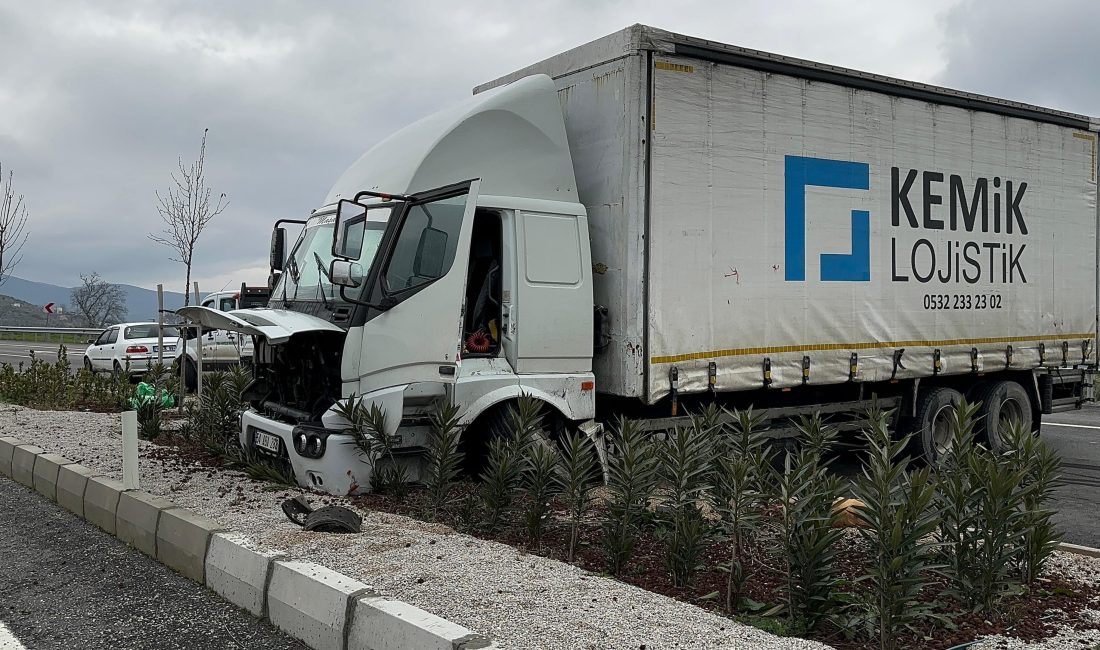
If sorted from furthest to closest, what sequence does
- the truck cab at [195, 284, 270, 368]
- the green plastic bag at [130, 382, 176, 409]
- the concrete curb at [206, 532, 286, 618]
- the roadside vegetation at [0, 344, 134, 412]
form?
the truck cab at [195, 284, 270, 368]
the roadside vegetation at [0, 344, 134, 412]
the green plastic bag at [130, 382, 176, 409]
the concrete curb at [206, 532, 286, 618]

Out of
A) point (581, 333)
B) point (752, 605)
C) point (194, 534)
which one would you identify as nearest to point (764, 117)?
point (581, 333)

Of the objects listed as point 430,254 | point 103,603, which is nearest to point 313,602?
point 103,603

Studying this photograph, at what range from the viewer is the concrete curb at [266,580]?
13.2 ft

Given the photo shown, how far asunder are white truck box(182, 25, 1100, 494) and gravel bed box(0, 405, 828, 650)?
0.80 meters

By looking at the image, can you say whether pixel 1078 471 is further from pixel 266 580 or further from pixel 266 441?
pixel 266 580

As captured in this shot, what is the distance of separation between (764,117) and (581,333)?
2.71m

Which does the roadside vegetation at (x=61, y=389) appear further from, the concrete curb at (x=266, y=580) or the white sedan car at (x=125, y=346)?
the white sedan car at (x=125, y=346)

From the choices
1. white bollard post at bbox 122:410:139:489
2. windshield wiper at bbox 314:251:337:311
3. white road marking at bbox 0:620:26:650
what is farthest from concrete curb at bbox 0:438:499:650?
windshield wiper at bbox 314:251:337:311

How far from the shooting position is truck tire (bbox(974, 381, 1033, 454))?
10.4 meters

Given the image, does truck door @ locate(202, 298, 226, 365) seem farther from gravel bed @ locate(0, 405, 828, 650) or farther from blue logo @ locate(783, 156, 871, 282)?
blue logo @ locate(783, 156, 871, 282)

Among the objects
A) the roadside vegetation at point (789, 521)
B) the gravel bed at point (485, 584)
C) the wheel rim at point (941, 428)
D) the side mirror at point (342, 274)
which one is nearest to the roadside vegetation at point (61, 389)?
the gravel bed at point (485, 584)

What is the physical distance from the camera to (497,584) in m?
4.68

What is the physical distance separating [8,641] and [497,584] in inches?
95.9

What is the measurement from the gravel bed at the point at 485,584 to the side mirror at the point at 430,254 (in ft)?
5.83
